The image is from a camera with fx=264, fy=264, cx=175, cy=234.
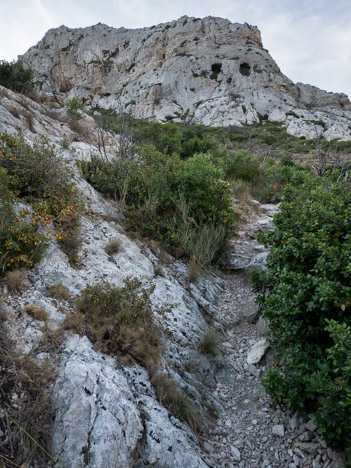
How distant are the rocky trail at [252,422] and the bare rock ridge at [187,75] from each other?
110ft

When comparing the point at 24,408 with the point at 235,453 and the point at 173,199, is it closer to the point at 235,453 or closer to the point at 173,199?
the point at 235,453

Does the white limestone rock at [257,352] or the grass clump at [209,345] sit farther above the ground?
the white limestone rock at [257,352]

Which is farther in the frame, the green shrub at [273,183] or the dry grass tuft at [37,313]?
the green shrub at [273,183]

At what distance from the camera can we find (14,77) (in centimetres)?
890

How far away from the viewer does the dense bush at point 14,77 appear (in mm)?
8804

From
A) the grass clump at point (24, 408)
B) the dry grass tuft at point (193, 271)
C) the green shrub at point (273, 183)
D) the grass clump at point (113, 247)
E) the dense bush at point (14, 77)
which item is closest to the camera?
the grass clump at point (24, 408)

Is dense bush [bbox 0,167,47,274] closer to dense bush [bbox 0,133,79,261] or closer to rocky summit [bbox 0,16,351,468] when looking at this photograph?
rocky summit [bbox 0,16,351,468]

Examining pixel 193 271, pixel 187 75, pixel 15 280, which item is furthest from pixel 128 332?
pixel 187 75

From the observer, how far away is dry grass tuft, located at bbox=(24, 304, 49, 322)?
2590 mm

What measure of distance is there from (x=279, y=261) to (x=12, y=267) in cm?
304

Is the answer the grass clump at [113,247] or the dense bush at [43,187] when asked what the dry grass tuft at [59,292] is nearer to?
the dense bush at [43,187]

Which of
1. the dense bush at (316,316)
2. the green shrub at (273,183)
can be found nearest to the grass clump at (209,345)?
the dense bush at (316,316)

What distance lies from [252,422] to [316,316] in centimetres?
132

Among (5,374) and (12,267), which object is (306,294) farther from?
(12,267)
